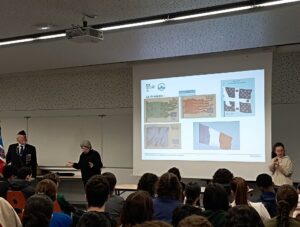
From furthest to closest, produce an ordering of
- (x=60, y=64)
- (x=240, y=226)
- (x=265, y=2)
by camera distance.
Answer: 1. (x=60, y=64)
2. (x=265, y=2)
3. (x=240, y=226)

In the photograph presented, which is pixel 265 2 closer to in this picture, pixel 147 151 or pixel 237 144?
pixel 237 144

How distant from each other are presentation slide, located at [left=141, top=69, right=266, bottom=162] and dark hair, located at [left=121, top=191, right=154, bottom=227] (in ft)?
13.8

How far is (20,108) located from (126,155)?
2.77 m

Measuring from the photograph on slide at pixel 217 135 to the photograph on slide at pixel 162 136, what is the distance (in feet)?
1.15

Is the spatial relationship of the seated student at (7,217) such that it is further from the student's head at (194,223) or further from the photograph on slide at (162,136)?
the photograph on slide at (162,136)

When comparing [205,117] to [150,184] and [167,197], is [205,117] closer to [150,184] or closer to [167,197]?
[150,184]

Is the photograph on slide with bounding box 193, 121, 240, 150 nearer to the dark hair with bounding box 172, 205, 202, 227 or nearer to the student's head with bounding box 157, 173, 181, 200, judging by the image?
the student's head with bounding box 157, 173, 181, 200

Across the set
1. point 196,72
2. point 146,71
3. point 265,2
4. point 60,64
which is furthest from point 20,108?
point 265,2

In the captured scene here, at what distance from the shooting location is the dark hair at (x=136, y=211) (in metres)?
2.26

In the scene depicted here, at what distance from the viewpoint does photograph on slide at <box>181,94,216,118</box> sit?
6.68m

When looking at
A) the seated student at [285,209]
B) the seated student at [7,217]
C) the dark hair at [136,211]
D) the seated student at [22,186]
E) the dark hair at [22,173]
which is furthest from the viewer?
the dark hair at [22,173]

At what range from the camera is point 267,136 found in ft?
20.1

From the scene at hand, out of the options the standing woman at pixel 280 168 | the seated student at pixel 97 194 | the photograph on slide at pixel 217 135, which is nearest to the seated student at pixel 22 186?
the seated student at pixel 97 194

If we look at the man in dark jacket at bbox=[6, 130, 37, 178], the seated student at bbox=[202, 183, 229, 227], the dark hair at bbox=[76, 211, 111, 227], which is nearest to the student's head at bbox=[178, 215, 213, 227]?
the dark hair at bbox=[76, 211, 111, 227]
